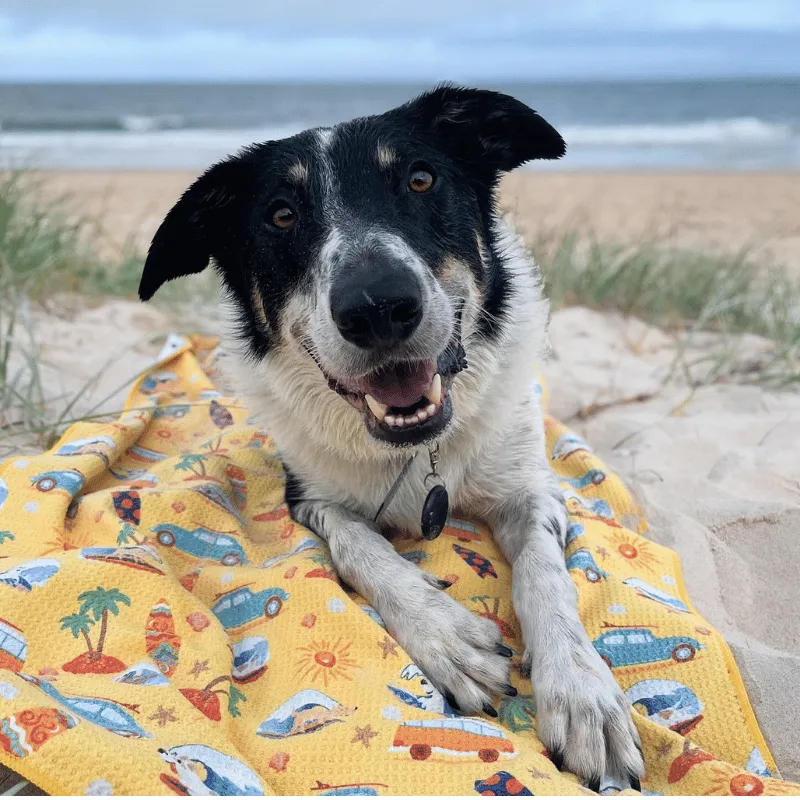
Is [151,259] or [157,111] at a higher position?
[157,111]

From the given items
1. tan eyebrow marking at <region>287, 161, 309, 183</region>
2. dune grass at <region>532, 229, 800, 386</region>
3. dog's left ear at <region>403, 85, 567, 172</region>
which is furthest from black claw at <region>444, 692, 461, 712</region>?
dune grass at <region>532, 229, 800, 386</region>

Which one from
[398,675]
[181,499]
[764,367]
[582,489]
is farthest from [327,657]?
[764,367]

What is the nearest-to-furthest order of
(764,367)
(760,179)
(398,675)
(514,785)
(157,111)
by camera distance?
(514,785)
(398,675)
(764,367)
(760,179)
(157,111)

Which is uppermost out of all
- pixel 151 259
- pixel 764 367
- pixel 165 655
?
pixel 151 259

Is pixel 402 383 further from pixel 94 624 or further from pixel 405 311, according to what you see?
pixel 94 624

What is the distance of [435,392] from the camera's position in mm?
2373

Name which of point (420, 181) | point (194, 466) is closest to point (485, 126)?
point (420, 181)

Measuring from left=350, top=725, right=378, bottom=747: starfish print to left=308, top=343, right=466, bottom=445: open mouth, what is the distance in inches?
32.3

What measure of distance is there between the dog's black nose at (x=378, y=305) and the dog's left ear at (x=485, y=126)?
0.94 metres

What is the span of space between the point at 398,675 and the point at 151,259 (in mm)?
1657

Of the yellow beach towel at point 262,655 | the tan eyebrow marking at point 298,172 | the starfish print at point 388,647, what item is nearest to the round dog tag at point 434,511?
the yellow beach towel at point 262,655

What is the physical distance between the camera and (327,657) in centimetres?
214

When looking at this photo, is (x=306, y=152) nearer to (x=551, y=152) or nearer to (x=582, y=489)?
(x=551, y=152)

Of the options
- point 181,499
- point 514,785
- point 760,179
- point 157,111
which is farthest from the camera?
point 157,111
